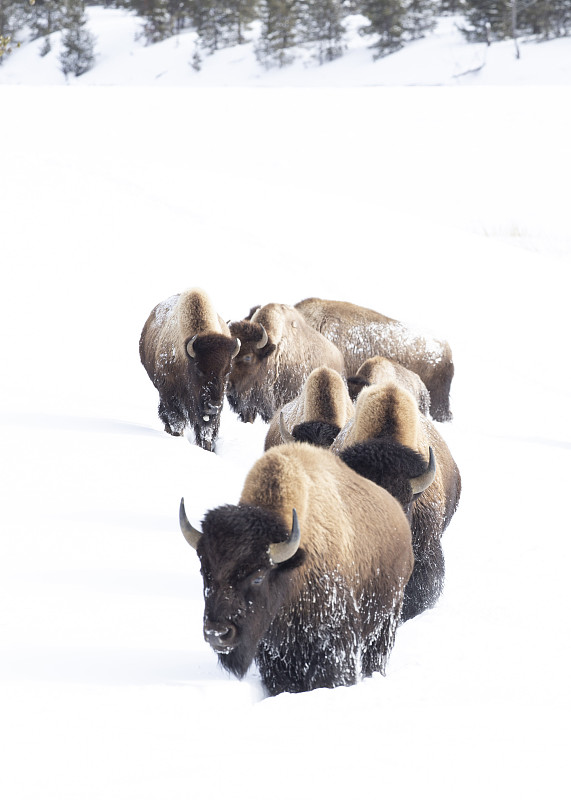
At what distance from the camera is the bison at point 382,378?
6.83 m

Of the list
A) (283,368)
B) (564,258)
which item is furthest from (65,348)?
(564,258)

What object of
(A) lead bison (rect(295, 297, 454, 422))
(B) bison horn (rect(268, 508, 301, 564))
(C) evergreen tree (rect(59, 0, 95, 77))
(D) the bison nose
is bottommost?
(C) evergreen tree (rect(59, 0, 95, 77))

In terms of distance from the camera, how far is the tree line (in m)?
43.2

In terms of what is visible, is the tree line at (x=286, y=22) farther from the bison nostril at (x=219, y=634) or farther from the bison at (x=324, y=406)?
the bison nostril at (x=219, y=634)

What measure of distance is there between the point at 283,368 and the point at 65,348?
3854 millimetres

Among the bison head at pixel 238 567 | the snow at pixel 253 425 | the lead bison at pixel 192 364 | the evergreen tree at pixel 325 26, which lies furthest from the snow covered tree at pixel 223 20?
the bison head at pixel 238 567

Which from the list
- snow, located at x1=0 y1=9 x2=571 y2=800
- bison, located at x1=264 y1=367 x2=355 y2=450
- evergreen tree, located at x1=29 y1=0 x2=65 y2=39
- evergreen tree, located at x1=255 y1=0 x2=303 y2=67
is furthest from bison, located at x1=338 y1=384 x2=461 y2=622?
evergreen tree, located at x1=29 y1=0 x2=65 y2=39

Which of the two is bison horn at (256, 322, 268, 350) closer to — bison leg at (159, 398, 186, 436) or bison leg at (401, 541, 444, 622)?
bison leg at (159, 398, 186, 436)

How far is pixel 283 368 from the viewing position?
949cm

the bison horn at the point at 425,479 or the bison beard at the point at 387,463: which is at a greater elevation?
the bison beard at the point at 387,463

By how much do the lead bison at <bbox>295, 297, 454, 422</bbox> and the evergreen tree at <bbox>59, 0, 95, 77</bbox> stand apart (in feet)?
171

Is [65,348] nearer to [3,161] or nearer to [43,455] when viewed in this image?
[43,455]

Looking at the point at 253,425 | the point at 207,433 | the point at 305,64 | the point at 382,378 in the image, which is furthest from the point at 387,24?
the point at 382,378

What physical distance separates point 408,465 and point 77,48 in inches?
2333
